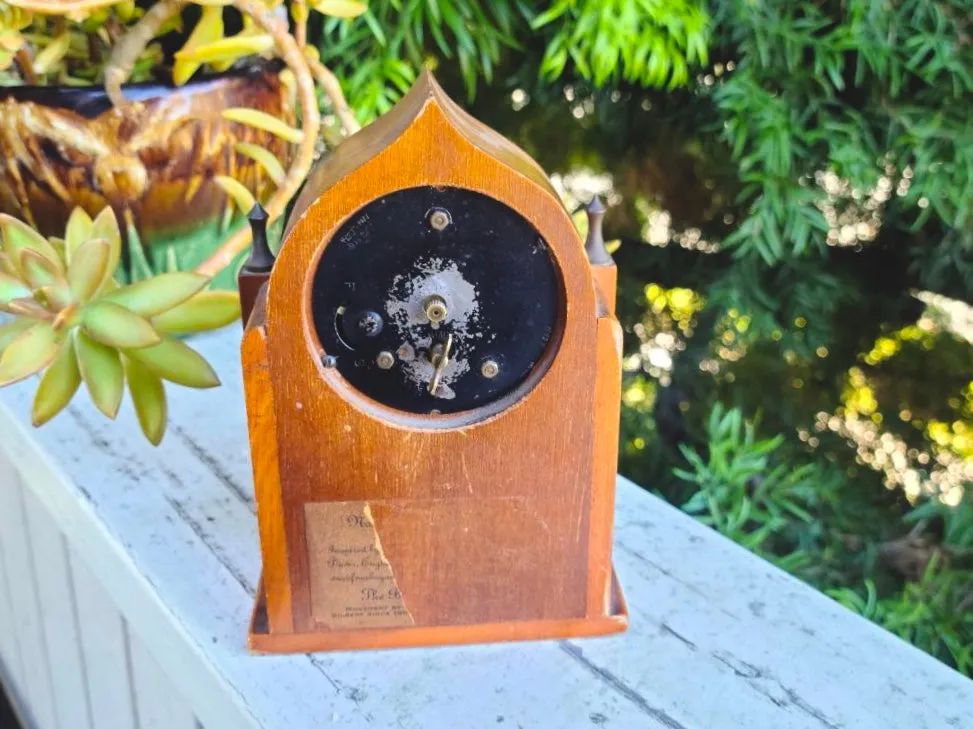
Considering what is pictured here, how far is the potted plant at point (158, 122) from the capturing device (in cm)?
76

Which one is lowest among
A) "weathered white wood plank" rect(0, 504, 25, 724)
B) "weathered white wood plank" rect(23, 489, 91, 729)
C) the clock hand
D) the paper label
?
"weathered white wood plank" rect(0, 504, 25, 724)

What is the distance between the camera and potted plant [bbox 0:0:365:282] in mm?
763

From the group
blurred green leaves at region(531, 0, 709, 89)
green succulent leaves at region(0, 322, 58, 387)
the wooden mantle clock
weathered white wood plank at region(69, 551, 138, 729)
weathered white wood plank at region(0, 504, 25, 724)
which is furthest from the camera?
weathered white wood plank at region(0, 504, 25, 724)

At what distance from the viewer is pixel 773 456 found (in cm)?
112

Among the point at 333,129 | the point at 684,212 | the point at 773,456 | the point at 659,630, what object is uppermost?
the point at 333,129

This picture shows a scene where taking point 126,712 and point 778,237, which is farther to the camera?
point 778,237

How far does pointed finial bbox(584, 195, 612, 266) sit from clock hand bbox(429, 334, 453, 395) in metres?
0.11

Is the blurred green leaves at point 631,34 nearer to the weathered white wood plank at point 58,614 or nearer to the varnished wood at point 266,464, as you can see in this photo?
the varnished wood at point 266,464

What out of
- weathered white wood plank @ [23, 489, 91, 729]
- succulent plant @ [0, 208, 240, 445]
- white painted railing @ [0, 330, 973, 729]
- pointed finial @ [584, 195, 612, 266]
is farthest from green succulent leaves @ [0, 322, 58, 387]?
pointed finial @ [584, 195, 612, 266]

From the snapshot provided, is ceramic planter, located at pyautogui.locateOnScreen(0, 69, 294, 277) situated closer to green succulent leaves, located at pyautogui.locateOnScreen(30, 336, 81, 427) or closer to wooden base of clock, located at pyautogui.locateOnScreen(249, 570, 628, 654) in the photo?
green succulent leaves, located at pyautogui.locateOnScreen(30, 336, 81, 427)

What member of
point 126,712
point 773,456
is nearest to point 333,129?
point 126,712

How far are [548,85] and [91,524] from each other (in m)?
0.72

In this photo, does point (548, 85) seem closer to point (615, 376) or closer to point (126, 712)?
point (615, 376)

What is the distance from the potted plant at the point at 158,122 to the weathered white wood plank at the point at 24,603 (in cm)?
28
